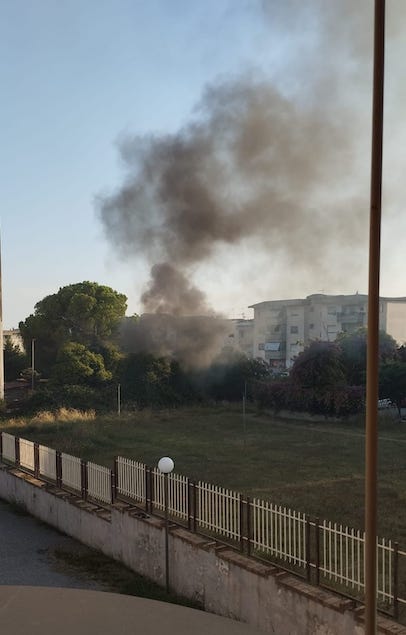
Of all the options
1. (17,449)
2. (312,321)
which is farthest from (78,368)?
(312,321)

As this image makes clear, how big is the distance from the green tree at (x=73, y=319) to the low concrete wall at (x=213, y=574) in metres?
36.4

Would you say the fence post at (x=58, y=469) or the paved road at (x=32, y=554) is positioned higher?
the fence post at (x=58, y=469)

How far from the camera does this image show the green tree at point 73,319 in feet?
154

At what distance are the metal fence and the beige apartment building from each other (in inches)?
2732

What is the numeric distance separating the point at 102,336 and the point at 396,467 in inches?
1324

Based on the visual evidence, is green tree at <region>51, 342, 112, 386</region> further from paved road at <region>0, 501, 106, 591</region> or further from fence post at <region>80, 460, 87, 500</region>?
fence post at <region>80, 460, 87, 500</region>

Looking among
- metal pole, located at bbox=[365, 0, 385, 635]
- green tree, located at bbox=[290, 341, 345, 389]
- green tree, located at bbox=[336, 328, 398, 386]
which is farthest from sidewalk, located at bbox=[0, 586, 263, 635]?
green tree, located at bbox=[336, 328, 398, 386]

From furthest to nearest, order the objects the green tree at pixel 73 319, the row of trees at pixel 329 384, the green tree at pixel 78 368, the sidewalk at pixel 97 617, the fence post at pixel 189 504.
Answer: the green tree at pixel 73 319, the green tree at pixel 78 368, the row of trees at pixel 329 384, the fence post at pixel 189 504, the sidewalk at pixel 97 617

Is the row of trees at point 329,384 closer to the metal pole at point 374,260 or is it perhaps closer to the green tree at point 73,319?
the green tree at point 73,319

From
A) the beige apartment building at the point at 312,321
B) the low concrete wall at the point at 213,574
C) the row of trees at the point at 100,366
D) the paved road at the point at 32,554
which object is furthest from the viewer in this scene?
the beige apartment building at the point at 312,321

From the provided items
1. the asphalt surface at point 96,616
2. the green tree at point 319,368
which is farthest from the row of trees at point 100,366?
the asphalt surface at point 96,616

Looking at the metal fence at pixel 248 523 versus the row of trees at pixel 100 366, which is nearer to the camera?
the metal fence at pixel 248 523

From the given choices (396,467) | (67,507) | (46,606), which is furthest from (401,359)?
(46,606)

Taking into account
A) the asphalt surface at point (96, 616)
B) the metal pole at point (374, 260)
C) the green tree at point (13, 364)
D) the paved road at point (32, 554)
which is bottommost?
the green tree at point (13, 364)
